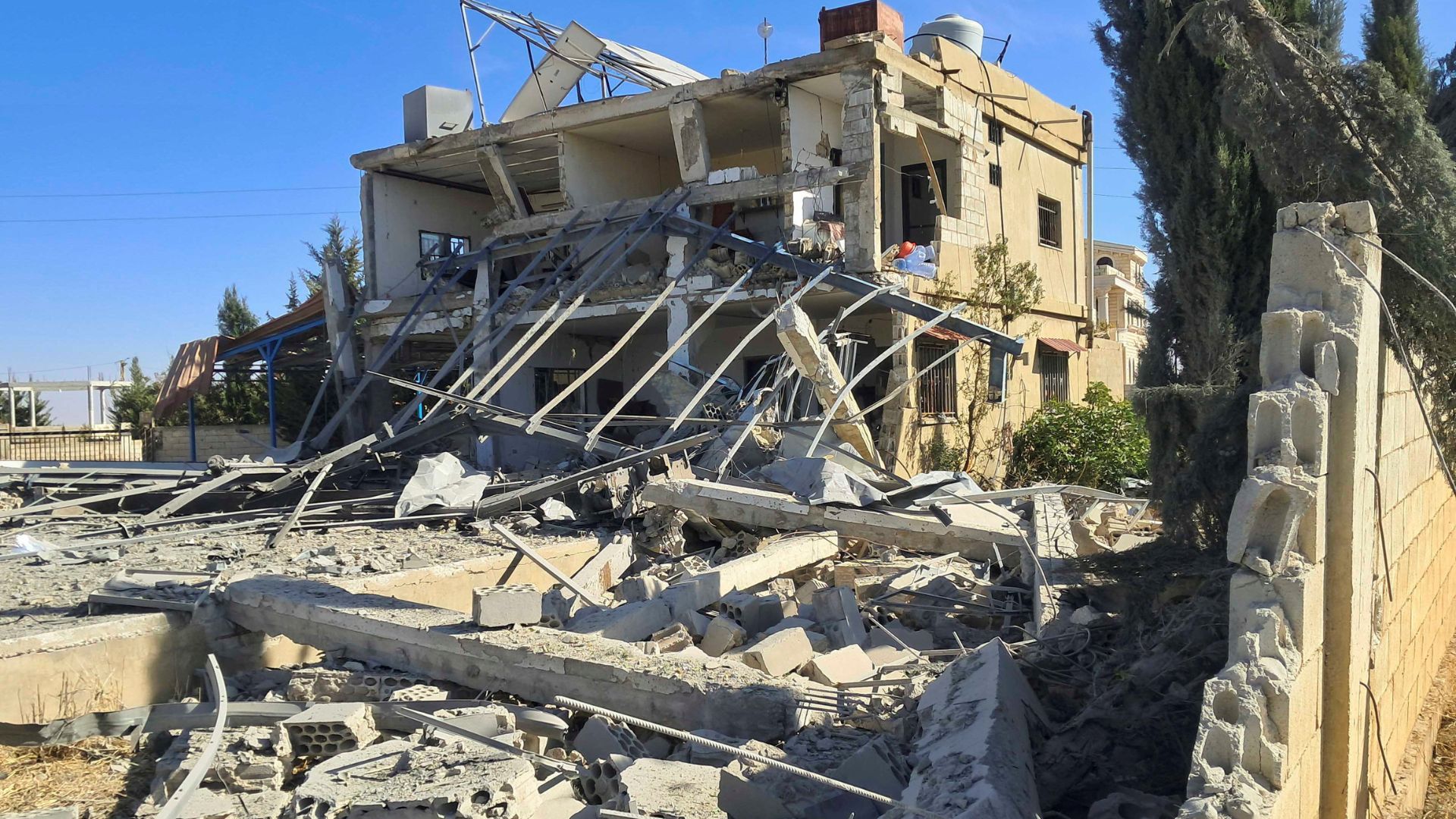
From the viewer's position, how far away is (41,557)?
→ 28.7ft

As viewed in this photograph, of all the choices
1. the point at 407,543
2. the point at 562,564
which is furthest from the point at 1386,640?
the point at 407,543

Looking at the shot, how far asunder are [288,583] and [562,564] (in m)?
2.76

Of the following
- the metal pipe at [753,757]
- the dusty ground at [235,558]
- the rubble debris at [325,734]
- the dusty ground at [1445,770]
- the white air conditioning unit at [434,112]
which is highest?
the white air conditioning unit at [434,112]

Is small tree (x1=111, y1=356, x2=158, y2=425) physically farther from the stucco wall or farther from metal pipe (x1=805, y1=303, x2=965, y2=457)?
metal pipe (x1=805, y1=303, x2=965, y2=457)

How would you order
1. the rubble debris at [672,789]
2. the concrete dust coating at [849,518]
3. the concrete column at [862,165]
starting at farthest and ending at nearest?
the concrete column at [862,165] < the concrete dust coating at [849,518] < the rubble debris at [672,789]

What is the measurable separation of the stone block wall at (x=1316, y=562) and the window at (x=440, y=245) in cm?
1643

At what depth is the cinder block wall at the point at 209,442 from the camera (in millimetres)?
21469

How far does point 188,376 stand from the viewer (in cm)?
1786

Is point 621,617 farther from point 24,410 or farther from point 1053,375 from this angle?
point 24,410

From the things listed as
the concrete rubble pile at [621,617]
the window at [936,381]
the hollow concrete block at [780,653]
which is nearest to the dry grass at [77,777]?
the concrete rubble pile at [621,617]

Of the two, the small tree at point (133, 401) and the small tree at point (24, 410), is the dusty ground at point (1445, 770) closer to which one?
the small tree at point (133, 401)

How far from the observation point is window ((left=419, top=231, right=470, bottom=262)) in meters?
18.6

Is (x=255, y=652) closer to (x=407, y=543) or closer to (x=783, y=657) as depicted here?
(x=407, y=543)

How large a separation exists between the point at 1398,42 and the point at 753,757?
7.80m
